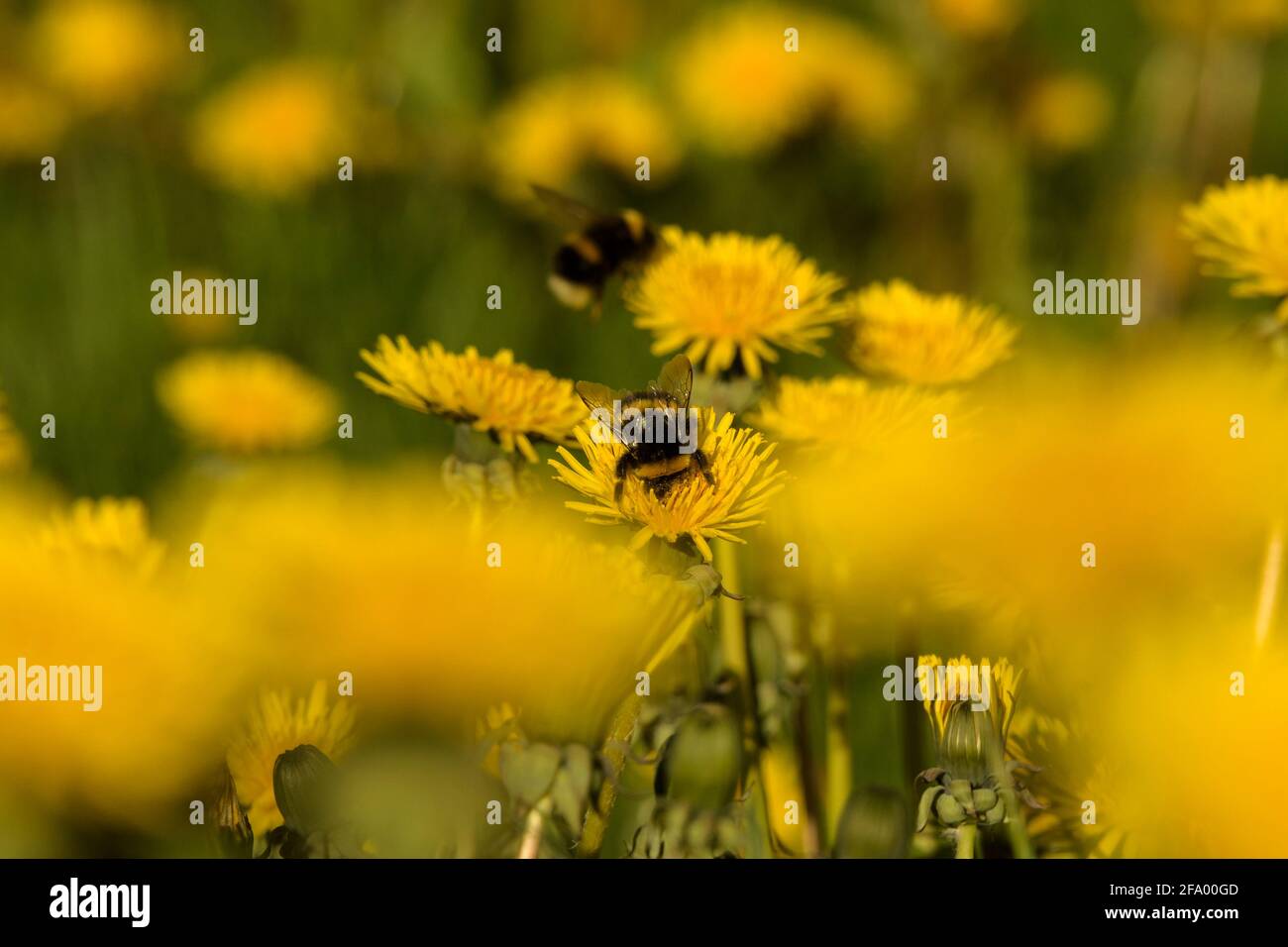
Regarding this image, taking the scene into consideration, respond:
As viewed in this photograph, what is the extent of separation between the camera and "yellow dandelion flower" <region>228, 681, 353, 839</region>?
0.40 metres

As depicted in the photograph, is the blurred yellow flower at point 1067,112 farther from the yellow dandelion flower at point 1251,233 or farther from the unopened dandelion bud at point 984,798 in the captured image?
the unopened dandelion bud at point 984,798

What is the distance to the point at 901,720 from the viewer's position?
1.54ft

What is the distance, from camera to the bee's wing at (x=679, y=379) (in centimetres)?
44

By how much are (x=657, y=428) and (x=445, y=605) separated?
13 cm

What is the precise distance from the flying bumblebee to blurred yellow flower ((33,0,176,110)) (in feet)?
2.40

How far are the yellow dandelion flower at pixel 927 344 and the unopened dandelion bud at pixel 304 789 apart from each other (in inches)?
10.4

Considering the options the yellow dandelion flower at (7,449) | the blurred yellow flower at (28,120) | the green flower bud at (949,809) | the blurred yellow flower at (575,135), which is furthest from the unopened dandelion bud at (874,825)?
the blurred yellow flower at (28,120)

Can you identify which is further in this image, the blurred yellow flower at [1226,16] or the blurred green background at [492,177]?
the blurred yellow flower at [1226,16]

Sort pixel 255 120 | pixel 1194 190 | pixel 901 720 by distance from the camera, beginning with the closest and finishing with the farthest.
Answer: pixel 901 720, pixel 1194 190, pixel 255 120

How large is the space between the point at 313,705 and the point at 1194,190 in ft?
3.01

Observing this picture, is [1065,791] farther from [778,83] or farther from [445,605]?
[778,83]

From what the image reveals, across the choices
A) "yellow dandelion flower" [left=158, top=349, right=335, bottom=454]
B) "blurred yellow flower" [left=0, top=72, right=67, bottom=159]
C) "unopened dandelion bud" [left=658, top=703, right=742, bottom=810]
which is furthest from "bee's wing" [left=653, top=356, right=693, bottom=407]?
"blurred yellow flower" [left=0, top=72, right=67, bottom=159]

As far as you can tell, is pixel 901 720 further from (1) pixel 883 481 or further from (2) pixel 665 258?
(2) pixel 665 258
